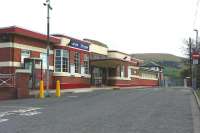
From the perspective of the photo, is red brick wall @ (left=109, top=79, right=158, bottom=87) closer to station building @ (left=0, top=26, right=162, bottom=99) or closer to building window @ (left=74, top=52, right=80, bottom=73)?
station building @ (left=0, top=26, right=162, bottom=99)

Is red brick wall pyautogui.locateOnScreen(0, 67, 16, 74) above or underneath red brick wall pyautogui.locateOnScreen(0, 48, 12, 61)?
underneath

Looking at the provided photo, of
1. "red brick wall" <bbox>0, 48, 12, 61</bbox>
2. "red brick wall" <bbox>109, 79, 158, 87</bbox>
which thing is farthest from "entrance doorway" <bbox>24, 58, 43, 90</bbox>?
"red brick wall" <bbox>109, 79, 158, 87</bbox>

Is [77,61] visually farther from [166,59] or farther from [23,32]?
[166,59]

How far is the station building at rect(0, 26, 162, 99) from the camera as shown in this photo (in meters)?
30.3

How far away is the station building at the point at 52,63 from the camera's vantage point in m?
30.3

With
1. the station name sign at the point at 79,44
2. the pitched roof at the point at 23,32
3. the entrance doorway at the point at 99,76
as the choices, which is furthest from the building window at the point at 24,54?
the entrance doorway at the point at 99,76

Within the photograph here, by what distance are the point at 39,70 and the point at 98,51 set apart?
1721cm

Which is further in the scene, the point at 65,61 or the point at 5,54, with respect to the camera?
the point at 65,61

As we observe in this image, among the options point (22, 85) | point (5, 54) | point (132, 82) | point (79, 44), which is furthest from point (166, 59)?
point (22, 85)

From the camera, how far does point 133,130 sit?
12.1 m

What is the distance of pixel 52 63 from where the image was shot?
135 ft

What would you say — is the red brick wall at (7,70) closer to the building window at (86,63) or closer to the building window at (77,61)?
the building window at (77,61)

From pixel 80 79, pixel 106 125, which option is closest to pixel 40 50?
pixel 80 79

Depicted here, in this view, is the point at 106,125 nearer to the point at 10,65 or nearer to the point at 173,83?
the point at 10,65
